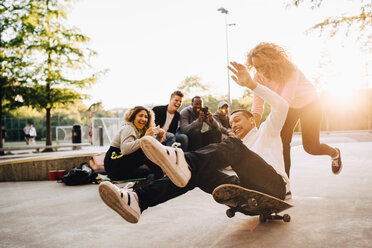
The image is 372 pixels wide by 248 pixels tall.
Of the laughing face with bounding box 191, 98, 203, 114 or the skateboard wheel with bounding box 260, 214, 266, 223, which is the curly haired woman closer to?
the skateboard wheel with bounding box 260, 214, 266, 223

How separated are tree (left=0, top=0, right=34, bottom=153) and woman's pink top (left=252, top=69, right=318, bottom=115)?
12481 mm

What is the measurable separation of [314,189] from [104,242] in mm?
3187

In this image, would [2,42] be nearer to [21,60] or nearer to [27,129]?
[21,60]

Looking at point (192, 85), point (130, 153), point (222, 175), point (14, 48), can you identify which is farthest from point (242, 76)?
point (192, 85)

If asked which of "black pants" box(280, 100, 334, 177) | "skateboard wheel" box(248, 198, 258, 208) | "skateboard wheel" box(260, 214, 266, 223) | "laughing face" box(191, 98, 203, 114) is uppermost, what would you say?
"laughing face" box(191, 98, 203, 114)

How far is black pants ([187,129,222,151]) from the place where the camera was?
5.85 m

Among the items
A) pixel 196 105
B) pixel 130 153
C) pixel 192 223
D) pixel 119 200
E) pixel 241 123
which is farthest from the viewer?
pixel 196 105

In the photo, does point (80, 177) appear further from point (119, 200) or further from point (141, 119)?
point (119, 200)

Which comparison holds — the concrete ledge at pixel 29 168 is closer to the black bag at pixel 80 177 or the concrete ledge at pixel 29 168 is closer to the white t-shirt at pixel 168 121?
the black bag at pixel 80 177

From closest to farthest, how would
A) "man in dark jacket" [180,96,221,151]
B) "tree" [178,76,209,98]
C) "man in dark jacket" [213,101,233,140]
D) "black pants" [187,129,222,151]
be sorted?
1. "man in dark jacket" [180,96,221,151]
2. "black pants" [187,129,222,151]
3. "man in dark jacket" [213,101,233,140]
4. "tree" [178,76,209,98]

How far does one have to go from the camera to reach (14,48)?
42.6 feet

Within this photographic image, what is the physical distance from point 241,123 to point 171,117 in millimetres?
3099

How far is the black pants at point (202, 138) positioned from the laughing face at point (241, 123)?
310 cm

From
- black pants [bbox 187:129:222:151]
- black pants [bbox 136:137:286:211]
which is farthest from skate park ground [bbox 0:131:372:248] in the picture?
black pants [bbox 187:129:222:151]
